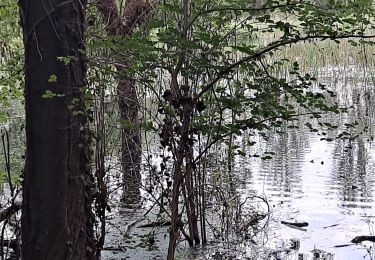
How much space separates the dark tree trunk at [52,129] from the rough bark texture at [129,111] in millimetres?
507

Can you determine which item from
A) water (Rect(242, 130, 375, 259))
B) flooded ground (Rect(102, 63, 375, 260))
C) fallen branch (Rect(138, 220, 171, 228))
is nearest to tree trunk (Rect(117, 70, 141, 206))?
flooded ground (Rect(102, 63, 375, 260))

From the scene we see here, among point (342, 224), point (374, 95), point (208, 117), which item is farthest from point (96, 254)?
point (374, 95)

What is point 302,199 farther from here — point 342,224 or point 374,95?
point 374,95

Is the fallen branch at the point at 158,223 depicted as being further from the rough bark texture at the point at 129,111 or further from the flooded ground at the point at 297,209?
the rough bark texture at the point at 129,111

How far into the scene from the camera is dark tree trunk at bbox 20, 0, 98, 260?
11.8 ft

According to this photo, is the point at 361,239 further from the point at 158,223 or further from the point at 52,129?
the point at 52,129

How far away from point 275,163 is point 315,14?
5651mm

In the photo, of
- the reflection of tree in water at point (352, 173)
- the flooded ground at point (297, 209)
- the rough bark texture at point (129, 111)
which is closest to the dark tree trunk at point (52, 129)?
the rough bark texture at point (129, 111)

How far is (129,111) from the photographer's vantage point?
18.9 ft

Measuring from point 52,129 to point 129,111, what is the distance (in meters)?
2.16

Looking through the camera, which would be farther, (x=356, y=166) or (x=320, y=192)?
(x=356, y=166)

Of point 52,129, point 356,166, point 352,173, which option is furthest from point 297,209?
point 52,129

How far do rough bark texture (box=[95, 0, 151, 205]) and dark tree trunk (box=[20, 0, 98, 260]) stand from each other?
507 mm

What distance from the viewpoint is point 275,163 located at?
351 inches
